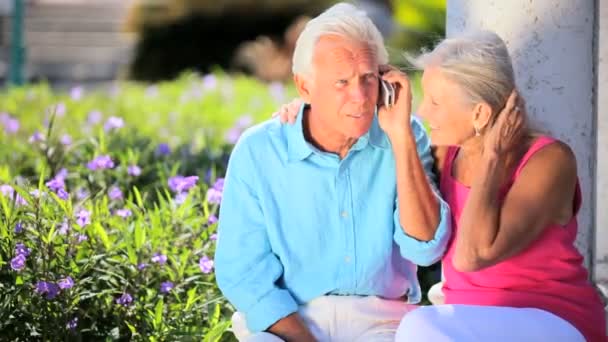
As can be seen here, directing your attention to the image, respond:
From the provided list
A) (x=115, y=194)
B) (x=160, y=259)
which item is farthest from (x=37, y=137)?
(x=160, y=259)

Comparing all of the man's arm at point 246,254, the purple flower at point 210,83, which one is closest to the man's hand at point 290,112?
the man's arm at point 246,254

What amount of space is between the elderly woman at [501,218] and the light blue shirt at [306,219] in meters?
0.27

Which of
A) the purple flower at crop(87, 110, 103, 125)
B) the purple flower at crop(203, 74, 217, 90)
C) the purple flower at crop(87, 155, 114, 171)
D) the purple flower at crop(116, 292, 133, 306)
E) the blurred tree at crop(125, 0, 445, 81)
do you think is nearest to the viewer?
the purple flower at crop(116, 292, 133, 306)

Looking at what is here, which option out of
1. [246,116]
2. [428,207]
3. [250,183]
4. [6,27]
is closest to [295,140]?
[250,183]

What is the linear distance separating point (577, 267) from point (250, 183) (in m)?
0.94

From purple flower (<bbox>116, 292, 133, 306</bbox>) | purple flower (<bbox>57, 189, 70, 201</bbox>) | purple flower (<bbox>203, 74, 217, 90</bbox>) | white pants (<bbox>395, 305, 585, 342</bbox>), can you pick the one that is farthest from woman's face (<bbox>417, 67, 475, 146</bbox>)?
purple flower (<bbox>203, 74, 217, 90</bbox>)

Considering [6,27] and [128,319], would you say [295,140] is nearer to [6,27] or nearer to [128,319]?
[128,319]

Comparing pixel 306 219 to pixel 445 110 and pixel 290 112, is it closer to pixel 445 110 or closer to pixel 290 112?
pixel 290 112

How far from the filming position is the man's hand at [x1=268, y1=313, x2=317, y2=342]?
12.7ft

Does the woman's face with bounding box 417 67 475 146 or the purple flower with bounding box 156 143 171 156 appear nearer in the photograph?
the woman's face with bounding box 417 67 475 146

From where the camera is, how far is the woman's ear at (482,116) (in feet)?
11.9

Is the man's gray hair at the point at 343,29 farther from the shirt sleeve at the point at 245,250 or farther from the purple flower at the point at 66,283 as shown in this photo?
the purple flower at the point at 66,283

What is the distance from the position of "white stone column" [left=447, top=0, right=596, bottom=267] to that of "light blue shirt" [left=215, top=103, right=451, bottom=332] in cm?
47

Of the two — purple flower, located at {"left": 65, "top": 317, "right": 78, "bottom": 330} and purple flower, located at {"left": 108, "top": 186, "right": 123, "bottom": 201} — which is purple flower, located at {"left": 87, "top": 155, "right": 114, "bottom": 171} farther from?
purple flower, located at {"left": 65, "top": 317, "right": 78, "bottom": 330}
